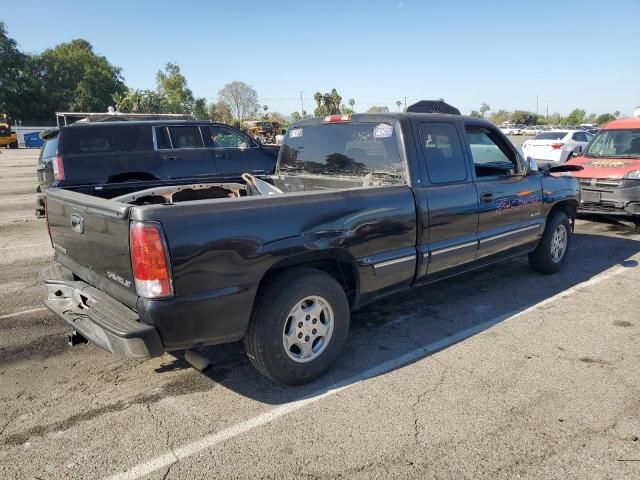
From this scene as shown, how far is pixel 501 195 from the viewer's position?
187 inches

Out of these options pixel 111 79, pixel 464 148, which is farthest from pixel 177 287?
pixel 111 79

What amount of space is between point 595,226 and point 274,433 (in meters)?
8.43

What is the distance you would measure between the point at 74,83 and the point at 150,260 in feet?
258

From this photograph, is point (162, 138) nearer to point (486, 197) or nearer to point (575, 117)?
point (486, 197)

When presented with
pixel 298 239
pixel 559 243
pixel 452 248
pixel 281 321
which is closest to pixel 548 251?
pixel 559 243

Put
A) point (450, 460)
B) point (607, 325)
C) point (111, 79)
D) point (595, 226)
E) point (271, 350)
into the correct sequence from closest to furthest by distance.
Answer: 1. point (450, 460)
2. point (271, 350)
3. point (607, 325)
4. point (595, 226)
5. point (111, 79)

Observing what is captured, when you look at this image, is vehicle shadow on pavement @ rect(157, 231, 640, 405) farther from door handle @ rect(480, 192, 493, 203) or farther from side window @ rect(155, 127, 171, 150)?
side window @ rect(155, 127, 171, 150)

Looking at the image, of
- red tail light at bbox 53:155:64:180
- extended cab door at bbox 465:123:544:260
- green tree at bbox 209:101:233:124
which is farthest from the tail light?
green tree at bbox 209:101:233:124

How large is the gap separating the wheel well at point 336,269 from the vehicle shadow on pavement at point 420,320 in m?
0.51

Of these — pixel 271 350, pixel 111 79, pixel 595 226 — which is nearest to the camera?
pixel 271 350

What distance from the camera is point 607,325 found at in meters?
4.32

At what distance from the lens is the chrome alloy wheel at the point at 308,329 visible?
3.21m

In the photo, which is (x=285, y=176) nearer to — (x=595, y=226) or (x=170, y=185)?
(x=170, y=185)

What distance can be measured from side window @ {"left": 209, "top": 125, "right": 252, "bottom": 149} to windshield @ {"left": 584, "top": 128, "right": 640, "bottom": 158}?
6993 mm
